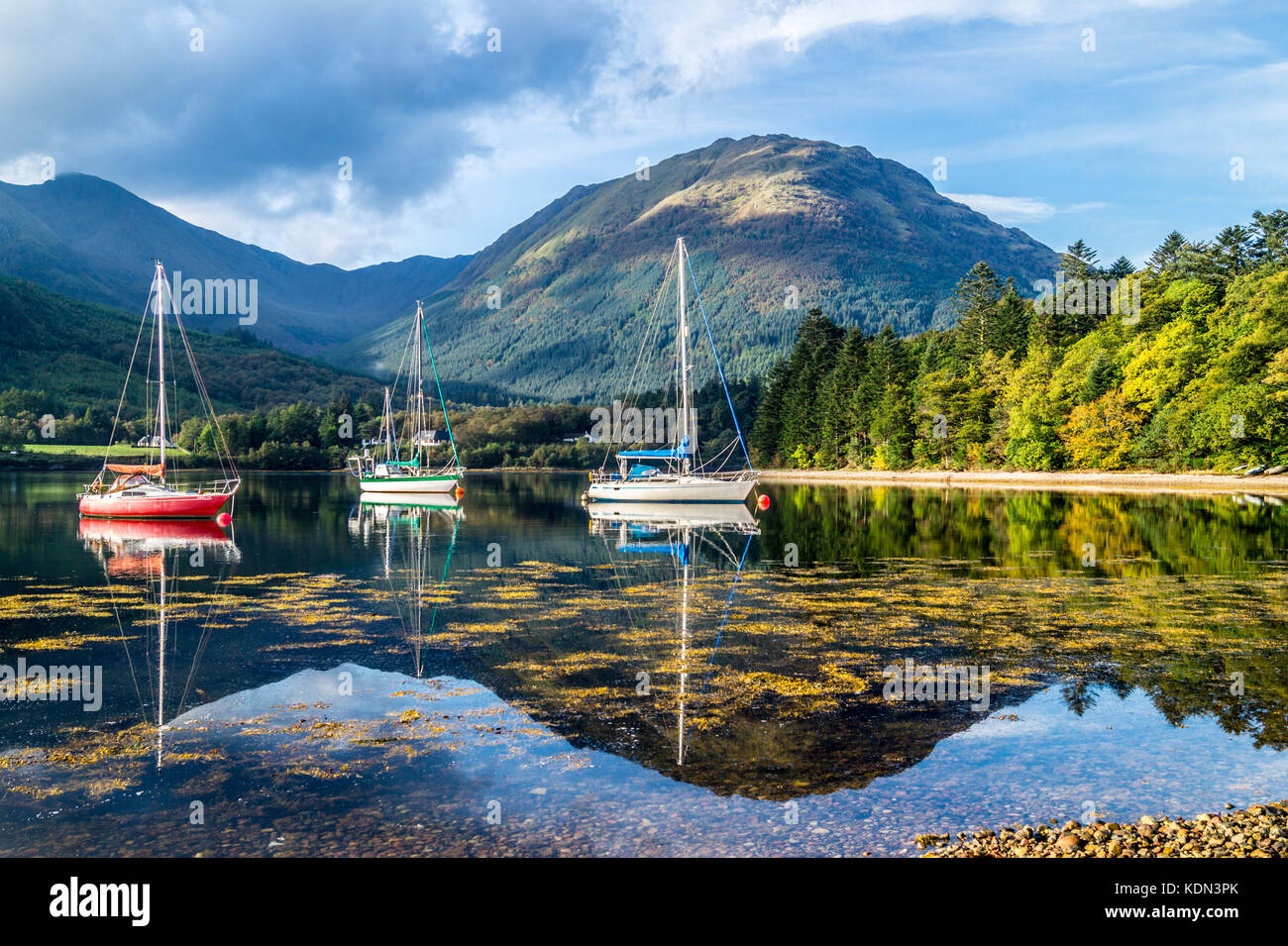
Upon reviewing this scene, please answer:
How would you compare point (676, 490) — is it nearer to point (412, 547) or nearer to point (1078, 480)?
point (412, 547)

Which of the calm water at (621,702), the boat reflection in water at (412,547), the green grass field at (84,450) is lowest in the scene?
the calm water at (621,702)

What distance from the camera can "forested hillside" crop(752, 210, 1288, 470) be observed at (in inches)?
3014

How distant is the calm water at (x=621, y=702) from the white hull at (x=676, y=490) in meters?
29.9

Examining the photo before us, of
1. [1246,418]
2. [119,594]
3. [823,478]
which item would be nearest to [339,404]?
[823,478]

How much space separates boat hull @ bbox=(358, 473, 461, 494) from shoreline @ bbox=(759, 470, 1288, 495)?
4364 cm

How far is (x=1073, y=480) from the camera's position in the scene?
86188 mm

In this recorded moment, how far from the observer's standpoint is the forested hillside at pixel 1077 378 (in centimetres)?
7656

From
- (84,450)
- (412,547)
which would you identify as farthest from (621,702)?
(84,450)

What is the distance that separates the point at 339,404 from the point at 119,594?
162 metres

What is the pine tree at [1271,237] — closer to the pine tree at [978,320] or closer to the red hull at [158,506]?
the pine tree at [978,320]

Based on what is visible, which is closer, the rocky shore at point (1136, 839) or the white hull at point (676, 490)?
the rocky shore at point (1136, 839)

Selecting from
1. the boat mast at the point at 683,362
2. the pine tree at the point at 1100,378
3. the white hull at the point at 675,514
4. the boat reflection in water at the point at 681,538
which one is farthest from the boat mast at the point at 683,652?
the pine tree at the point at 1100,378
